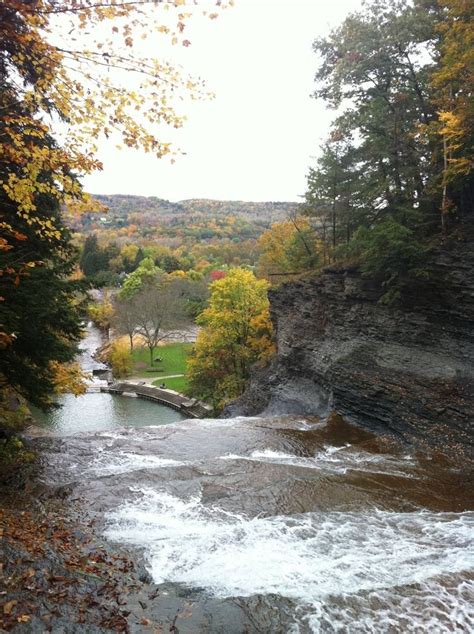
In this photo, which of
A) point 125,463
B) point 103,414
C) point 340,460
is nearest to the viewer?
point 125,463

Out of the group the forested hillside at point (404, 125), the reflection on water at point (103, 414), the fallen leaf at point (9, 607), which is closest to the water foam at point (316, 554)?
the fallen leaf at point (9, 607)

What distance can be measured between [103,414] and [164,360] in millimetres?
18037

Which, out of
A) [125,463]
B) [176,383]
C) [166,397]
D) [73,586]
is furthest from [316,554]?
[176,383]

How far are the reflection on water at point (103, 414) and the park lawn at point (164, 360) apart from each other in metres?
8.25

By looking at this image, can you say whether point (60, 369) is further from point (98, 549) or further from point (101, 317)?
point (101, 317)

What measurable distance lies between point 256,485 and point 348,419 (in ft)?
26.1

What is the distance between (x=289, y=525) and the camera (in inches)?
327

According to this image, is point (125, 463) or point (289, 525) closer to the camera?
point (289, 525)

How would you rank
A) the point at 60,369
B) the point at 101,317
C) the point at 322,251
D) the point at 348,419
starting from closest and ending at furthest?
Answer: 1. the point at 60,369
2. the point at 348,419
3. the point at 322,251
4. the point at 101,317

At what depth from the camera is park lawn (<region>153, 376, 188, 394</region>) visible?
39.0 meters

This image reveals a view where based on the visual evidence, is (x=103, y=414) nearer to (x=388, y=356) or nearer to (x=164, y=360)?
(x=164, y=360)

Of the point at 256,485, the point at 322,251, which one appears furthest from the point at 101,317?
the point at 256,485

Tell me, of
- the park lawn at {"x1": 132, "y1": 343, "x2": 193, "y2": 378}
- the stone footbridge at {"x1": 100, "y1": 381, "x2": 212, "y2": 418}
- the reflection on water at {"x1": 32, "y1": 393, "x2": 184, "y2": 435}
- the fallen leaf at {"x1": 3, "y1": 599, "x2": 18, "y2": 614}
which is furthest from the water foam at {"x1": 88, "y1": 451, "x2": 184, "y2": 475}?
the park lawn at {"x1": 132, "y1": 343, "x2": 193, "y2": 378}

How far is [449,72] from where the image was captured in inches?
522
